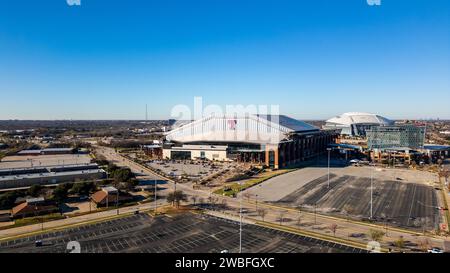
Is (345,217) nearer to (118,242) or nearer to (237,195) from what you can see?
(237,195)

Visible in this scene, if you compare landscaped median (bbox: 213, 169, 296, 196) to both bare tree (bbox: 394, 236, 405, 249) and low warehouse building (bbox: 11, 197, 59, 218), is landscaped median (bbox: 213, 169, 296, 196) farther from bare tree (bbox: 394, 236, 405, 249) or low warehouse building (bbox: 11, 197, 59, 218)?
bare tree (bbox: 394, 236, 405, 249)

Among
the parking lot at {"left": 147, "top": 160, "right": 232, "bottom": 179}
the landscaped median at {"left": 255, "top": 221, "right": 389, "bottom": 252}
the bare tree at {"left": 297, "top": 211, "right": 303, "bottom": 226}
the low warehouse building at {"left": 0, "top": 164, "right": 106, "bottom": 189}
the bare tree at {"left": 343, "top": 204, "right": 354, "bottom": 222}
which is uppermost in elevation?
the low warehouse building at {"left": 0, "top": 164, "right": 106, "bottom": 189}

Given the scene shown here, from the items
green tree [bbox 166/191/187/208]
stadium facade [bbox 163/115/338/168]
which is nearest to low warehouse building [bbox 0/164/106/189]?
green tree [bbox 166/191/187/208]

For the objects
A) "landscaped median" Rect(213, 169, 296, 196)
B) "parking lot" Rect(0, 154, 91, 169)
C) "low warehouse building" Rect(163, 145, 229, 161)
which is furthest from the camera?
"low warehouse building" Rect(163, 145, 229, 161)

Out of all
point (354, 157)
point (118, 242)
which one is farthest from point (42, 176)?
point (354, 157)

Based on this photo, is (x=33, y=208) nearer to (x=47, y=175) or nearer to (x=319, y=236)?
(x=47, y=175)

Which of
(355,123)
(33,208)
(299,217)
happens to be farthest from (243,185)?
(355,123)
